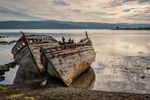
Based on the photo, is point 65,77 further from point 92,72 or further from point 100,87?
point 92,72

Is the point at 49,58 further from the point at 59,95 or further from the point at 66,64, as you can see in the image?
the point at 59,95

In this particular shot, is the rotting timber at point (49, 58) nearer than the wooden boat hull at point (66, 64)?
No

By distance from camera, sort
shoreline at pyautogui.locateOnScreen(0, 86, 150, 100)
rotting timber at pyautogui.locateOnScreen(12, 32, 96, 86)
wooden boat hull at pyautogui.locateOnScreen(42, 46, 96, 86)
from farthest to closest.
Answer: rotting timber at pyautogui.locateOnScreen(12, 32, 96, 86), wooden boat hull at pyautogui.locateOnScreen(42, 46, 96, 86), shoreline at pyautogui.locateOnScreen(0, 86, 150, 100)

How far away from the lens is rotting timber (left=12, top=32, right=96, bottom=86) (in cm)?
2594

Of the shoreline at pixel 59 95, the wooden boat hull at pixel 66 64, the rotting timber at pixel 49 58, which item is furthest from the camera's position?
the rotting timber at pixel 49 58

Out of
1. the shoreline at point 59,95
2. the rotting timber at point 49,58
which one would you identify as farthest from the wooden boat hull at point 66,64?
the shoreline at point 59,95

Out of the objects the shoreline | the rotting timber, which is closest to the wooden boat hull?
the rotting timber

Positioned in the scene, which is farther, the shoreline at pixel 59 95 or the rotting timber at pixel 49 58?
the rotting timber at pixel 49 58

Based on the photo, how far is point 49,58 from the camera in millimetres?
25672

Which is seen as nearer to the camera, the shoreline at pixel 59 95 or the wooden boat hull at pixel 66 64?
the shoreline at pixel 59 95

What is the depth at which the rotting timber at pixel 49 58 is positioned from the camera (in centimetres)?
2594

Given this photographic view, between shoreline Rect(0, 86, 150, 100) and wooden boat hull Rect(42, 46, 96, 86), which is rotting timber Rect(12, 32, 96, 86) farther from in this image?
shoreline Rect(0, 86, 150, 100)

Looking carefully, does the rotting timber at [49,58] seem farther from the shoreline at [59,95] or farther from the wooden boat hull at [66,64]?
the shoreline at [59,95]

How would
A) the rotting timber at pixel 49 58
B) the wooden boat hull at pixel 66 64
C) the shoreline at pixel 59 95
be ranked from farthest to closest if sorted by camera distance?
the rotting timber at pixel 49 58 < the wooden boat hull at pixel 66 64 < the shoreline at pixel 59 95
